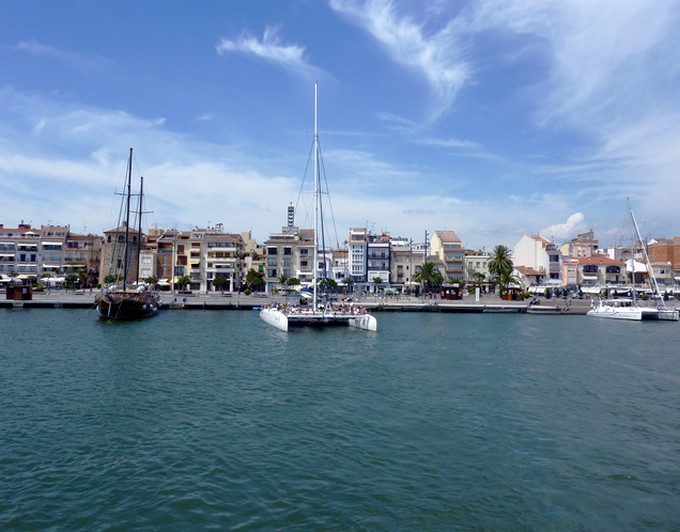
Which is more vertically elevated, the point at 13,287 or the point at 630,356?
the point at 13,287

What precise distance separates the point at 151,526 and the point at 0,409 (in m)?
12.3

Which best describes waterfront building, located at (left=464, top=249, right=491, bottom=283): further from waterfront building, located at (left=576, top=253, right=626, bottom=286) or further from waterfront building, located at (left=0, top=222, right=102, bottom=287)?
waterfront building, located at (left=0, top=222, right=102, bottom=287)

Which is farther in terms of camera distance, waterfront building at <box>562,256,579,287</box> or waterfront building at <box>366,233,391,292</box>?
waterfront building at <box>562,256,579,287</box>

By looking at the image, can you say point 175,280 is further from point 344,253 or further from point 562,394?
point 562,394

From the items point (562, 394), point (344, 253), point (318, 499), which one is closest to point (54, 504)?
point (318, 499)

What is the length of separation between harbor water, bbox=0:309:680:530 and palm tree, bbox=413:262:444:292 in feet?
201

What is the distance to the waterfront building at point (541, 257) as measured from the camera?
10681 cm

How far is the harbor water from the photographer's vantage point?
479 inches

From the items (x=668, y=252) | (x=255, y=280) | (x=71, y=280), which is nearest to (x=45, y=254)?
(x=71, y=280)

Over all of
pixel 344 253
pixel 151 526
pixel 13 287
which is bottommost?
pixel 151 526

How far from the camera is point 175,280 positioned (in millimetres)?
103812

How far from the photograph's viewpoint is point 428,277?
316 ft

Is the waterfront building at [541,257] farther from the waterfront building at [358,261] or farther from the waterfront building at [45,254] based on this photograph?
the waterfront building at [45,254]

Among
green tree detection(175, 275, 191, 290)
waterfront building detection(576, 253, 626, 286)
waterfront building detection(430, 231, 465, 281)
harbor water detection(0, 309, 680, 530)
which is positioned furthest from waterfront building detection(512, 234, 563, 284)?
harbor water detection(0, 309, 680, 530)
